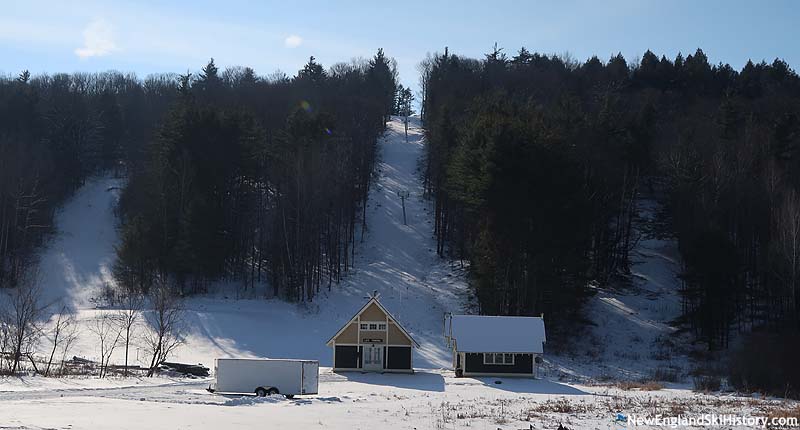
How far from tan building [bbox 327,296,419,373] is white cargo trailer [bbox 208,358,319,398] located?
41.0 ft

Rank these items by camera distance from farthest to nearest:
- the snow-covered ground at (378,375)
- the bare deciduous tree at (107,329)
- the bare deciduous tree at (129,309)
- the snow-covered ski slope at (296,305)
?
1. the snow-covered ski slope at (296,305)
2. the bare deciduous tree at (129,309)
3. the bare deciduous tree at (107,329)
4. the snow-covered ground at (378,375)

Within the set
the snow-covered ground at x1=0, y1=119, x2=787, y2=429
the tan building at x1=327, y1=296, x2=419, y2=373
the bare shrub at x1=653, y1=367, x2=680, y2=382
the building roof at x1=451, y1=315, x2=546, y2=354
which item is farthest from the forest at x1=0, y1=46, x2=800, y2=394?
the tan building at x1=327, y1=296, x2=419, y2=373

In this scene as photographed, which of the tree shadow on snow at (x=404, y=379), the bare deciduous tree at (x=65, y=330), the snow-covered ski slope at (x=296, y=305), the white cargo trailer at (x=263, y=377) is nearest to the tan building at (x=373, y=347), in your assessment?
the tree shadow on snow at (x=404, y=379)

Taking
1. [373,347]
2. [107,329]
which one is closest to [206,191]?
[107,329]

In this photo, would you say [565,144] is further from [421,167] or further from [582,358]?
[421,167]

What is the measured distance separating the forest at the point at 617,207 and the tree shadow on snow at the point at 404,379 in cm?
974

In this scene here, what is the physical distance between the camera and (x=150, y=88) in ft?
320

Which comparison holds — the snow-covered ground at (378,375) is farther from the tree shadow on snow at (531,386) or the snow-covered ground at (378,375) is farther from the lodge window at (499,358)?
the lodge window at (499,358)

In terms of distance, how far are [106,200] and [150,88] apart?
2972 cm

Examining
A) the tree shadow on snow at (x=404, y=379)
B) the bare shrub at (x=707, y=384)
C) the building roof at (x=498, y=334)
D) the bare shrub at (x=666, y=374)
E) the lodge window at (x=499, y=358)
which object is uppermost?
the building roof at (x=498, y=334)

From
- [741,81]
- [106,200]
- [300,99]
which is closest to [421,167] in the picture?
[300,99]

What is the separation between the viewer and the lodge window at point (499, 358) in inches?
1622

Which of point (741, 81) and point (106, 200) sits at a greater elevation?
point (741, 81)

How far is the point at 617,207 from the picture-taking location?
57438 millimetres
